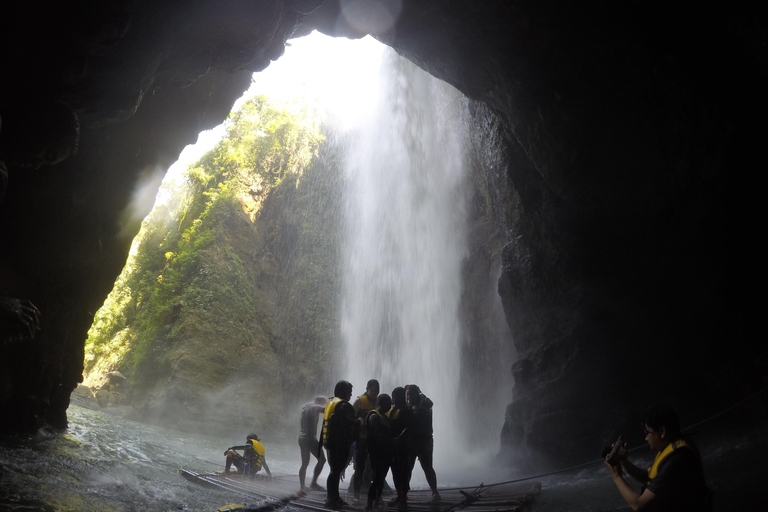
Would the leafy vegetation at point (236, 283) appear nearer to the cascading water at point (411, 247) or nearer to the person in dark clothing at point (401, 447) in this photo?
the cascading water at point (411, 247)

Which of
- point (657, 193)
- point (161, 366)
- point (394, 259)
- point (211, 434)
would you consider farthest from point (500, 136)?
point (161, 366)

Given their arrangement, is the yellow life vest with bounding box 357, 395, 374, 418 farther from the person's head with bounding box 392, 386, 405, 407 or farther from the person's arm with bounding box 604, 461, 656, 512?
the person's arm with bounding box 604, 461, 656, 512

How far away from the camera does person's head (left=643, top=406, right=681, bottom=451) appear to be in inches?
110

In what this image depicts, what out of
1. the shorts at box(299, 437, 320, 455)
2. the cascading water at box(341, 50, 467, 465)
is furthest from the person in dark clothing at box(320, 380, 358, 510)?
the cascading water at box(341, 50, 467, 465)

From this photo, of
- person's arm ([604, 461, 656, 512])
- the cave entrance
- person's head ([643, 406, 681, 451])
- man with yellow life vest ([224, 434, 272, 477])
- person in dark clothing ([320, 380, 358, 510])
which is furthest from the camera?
the cave entrance

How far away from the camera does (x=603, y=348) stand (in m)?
8.06

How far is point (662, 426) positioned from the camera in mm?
2838

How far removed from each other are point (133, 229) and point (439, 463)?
1026 centimetres

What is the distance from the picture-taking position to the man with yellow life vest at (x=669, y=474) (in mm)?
2564

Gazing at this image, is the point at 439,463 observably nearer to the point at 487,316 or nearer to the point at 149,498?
the point at 487,316

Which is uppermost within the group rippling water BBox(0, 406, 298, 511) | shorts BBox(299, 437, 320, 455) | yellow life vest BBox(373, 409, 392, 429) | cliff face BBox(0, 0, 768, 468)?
cliff face BBox(0, 0, 768, 468)

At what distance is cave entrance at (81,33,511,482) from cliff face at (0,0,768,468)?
6.32m

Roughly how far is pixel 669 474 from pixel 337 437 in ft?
10.8

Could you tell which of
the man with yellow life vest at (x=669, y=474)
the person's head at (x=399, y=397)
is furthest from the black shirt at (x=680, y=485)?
the person's head at (x=399, y=397)
